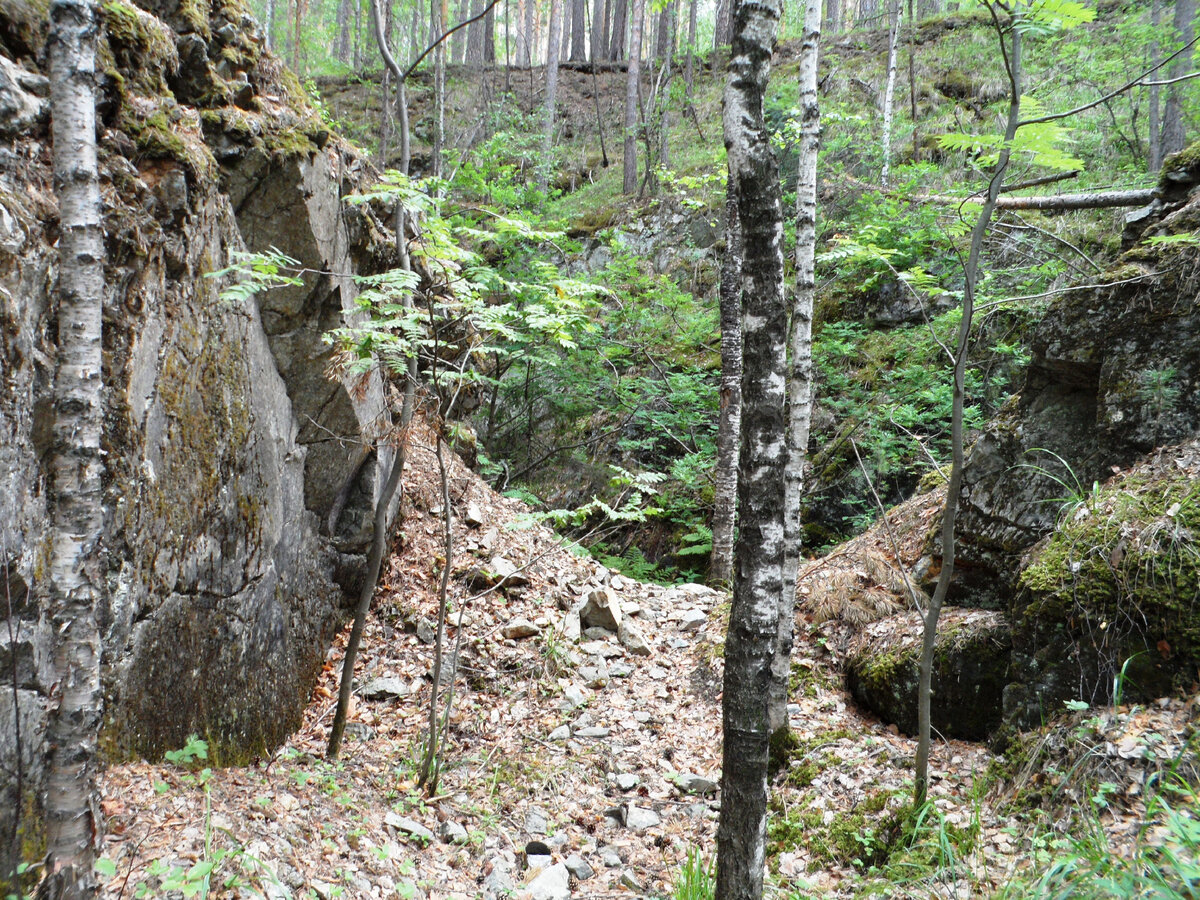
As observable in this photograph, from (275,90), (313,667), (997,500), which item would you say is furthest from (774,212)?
(313,667)

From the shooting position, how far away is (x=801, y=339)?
504 cm

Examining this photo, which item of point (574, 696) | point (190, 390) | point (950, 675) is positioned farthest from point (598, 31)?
point (950, 675)

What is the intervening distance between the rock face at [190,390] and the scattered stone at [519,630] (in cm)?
161

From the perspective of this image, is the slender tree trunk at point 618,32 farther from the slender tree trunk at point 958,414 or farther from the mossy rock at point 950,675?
the mossy rock at point 950,675

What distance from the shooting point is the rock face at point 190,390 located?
2.65 metres

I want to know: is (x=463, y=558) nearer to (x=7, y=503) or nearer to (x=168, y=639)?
(x=168, y=639)

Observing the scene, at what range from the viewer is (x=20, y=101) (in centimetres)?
276

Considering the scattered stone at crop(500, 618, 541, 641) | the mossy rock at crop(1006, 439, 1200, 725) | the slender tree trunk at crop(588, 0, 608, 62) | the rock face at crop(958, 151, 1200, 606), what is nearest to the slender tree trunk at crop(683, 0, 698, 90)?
the slender tree trunk at crop(588, 0, 608, 62)

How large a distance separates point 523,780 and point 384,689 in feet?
4.86

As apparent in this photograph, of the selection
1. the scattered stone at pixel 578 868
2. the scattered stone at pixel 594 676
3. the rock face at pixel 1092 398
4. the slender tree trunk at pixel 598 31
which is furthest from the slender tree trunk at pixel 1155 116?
the slender tree trunk at pixel 598 31

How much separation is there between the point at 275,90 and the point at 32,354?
126 inches

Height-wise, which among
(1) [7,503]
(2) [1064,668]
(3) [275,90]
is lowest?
(2) [1064,668]

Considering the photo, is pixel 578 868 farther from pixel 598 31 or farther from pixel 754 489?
pixel 598 31

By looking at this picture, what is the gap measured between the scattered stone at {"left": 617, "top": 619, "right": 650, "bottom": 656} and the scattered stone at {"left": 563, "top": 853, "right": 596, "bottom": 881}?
266cm
